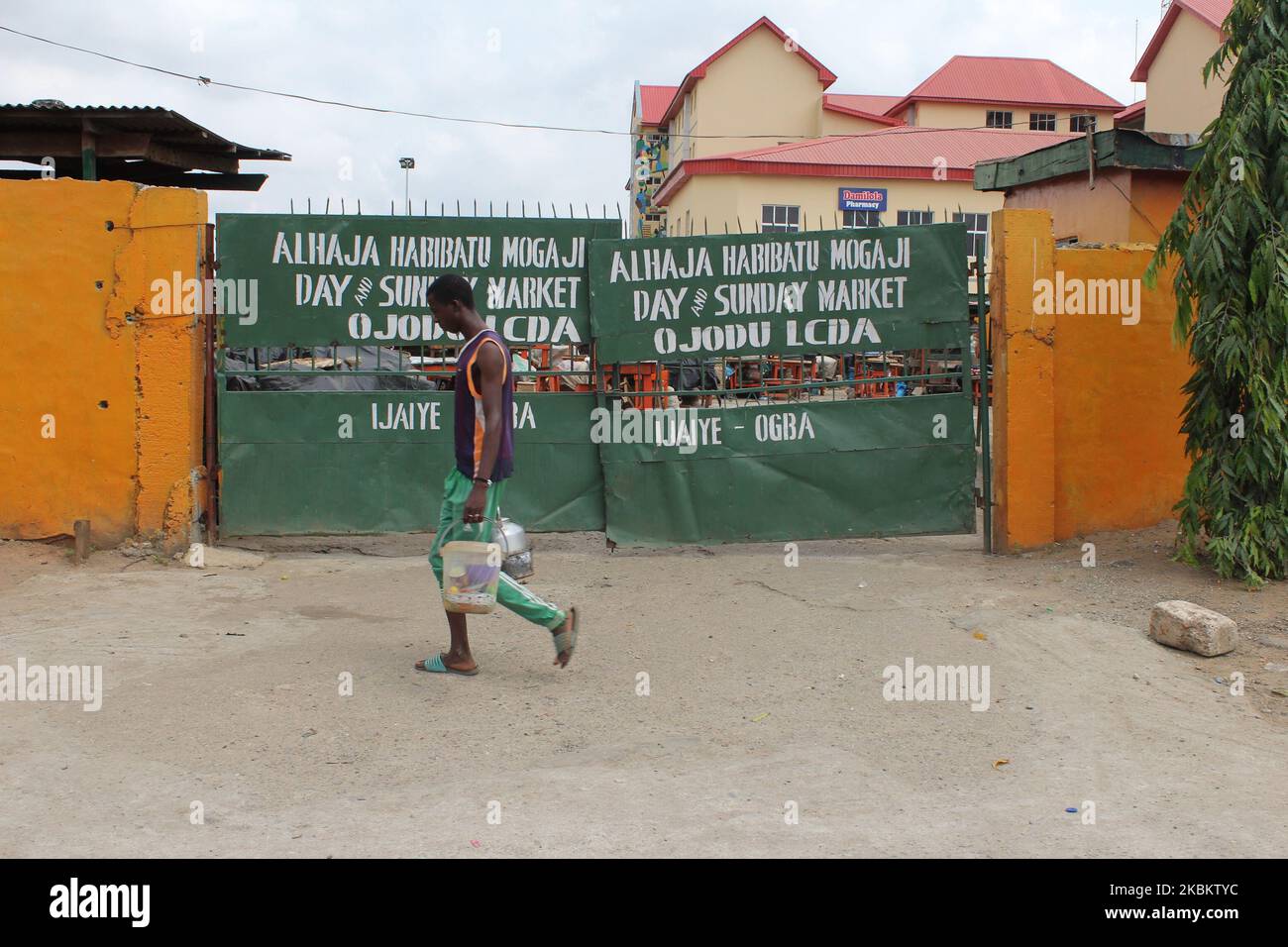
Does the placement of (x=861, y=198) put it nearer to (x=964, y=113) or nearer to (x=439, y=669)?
(x=964, y=113)

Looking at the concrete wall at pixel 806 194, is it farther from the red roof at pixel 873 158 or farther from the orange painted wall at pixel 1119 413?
the orange painted wall at pixel 1119 413

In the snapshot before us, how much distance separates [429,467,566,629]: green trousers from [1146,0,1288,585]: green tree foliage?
4.11 meters

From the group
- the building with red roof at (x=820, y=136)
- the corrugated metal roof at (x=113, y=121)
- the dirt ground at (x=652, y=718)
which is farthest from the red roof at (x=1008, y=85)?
the dirt ground at (x=652, y=718)

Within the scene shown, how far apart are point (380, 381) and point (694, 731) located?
4.16 m

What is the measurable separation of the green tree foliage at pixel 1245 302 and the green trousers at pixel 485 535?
13.5 feet

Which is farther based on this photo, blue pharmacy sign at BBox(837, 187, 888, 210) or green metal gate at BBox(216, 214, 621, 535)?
blue pharmacy sign at BBox(837, 187, 888, 210)

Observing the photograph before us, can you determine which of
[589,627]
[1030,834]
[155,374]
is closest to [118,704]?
[589,627]

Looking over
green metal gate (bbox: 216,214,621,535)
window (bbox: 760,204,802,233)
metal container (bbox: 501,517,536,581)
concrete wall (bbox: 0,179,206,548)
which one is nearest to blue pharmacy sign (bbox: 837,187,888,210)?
Answer: window (bbox: 760,204,802,233)

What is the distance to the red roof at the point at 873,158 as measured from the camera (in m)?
28.3

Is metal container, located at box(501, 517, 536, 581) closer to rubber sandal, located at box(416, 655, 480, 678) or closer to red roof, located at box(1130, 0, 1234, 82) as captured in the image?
rubber sandal, located at box(416, 655, 480, 678)

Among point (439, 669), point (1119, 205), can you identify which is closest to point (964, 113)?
point (1119, 205)

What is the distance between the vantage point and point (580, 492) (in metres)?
8.27

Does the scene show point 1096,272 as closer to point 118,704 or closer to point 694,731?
point 694,731

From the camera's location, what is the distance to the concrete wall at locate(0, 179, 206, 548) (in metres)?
7.92
